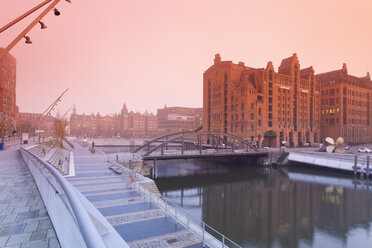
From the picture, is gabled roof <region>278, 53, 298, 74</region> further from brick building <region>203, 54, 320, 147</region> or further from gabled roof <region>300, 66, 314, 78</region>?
Answer: gabled roof <region>300, 66, 314, 78</region>

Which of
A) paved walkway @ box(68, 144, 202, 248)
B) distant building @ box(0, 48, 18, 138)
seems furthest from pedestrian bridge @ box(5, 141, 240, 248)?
distant building @ box(0, 48, 18, 138)

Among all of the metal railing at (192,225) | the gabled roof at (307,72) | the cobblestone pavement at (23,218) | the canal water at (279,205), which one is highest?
the gabled roof at (307,72)

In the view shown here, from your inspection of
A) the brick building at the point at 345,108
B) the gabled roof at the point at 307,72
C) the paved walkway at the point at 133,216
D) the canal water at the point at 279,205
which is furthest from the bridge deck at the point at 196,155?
the brick building at the point at 345,108

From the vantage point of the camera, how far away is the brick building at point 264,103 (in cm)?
7375

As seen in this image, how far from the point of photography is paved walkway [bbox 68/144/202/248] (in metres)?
11.7

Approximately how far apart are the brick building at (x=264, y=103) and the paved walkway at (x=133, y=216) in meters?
58.9

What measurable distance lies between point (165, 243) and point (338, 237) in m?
18.2

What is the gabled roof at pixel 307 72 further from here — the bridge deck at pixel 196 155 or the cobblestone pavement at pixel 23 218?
the cobblestone pavement at pixel 23 218

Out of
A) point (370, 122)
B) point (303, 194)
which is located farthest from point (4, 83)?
point (370, 122)

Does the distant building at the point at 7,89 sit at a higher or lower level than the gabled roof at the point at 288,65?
lower

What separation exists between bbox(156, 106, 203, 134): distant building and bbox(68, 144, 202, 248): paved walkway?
150432 mm

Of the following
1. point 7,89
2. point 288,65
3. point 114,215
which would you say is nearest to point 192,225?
point 114,215

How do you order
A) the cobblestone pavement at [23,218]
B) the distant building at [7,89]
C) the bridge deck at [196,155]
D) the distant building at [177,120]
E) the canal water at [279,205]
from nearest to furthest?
the cobblestone pavement at [23,218], the canal water at [279,205], the bridge deck at [196,155], the distant building at [7,89], the distant building at [177,120]

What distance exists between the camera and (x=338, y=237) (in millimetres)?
20125
